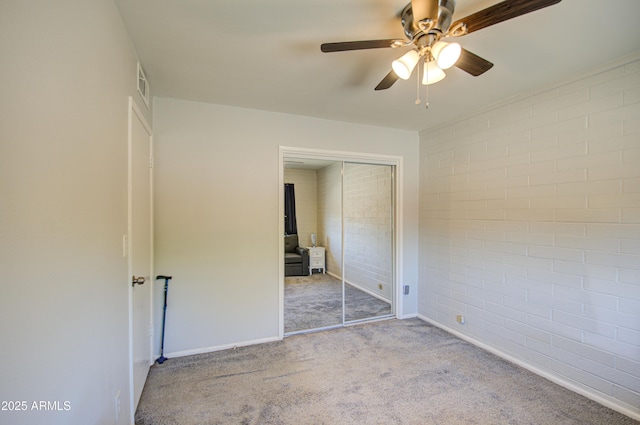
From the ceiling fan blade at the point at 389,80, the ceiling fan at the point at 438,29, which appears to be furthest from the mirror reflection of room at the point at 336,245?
the ceiling fan at the point at 438,29

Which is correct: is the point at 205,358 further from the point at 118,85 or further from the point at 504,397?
the point at 504,397

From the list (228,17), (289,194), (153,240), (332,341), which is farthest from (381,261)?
(228,17)

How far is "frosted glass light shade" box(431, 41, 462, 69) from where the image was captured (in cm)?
136

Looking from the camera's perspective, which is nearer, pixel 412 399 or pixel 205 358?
pixel 412 399

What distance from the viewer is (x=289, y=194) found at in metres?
3.52

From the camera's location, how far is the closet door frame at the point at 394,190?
316 cm

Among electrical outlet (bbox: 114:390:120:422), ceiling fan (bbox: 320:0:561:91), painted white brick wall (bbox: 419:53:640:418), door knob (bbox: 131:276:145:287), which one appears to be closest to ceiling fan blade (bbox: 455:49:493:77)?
ceiling fan (bbox: 320:0:561:91)

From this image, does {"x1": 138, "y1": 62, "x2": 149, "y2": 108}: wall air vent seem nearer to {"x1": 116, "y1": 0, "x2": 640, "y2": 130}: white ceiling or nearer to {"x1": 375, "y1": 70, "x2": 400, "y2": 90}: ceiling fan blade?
{"x1": 116, "y1": 0, "x2": 640, "y2": 130}: white ceiling

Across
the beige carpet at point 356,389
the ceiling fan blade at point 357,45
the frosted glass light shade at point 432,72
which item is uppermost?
the ceiling fan blade at point 357,45

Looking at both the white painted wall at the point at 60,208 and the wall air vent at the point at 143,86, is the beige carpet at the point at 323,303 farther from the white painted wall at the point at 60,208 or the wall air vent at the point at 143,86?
the wall air vent at the point at 143,86

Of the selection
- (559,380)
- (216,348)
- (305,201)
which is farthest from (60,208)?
(559,380)

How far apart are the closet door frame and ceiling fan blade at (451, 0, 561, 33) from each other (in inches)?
84.1

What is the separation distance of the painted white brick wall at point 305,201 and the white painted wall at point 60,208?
2141 millimetres

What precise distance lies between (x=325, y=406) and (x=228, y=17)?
270 centimetres
